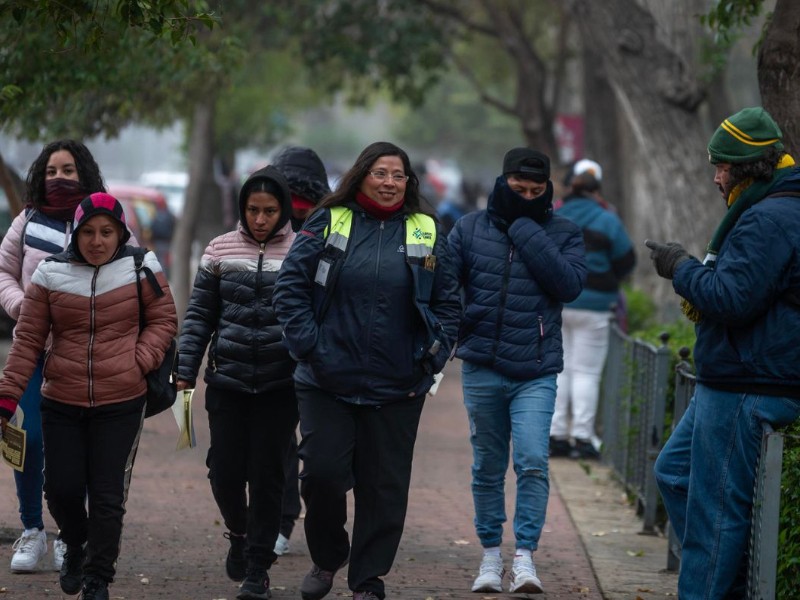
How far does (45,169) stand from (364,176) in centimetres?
165

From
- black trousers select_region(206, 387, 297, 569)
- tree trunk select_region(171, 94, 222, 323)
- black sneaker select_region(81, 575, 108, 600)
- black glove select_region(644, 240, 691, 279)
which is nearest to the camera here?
black glove select_region(644, 240, 691, 279)

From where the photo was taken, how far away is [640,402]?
8578 mm

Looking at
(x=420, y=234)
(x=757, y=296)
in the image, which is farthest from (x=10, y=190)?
(x=757, y=296)

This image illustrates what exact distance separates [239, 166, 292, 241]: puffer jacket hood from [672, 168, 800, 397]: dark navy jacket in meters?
1.91

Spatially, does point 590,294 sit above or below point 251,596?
above

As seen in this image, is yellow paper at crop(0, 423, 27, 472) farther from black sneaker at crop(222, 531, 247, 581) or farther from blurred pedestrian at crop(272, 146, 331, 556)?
blurred pedestrian at crop(272, 146, 331, 556)

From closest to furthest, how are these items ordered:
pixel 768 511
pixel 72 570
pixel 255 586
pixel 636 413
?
pixel 768 511
pixel 72 570
pixel 255 586
pixel 636 413

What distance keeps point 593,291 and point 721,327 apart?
214 inches

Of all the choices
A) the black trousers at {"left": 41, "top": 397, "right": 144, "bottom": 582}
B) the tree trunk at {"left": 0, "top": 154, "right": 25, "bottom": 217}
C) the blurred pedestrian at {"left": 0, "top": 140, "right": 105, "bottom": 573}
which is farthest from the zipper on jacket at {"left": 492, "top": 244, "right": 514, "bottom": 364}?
the tree trunk at {"left": 0, "top": 154, "right": 25, "bottom": 217}

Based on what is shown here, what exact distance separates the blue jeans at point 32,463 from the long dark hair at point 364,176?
67.1 inches

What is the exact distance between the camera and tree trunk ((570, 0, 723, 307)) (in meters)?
11.1

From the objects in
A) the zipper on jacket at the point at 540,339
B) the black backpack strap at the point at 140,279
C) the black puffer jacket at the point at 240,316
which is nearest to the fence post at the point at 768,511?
the zipper on jacket at the point at 540,339

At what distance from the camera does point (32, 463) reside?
6566mm

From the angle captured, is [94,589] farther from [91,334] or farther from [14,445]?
[91,334]
